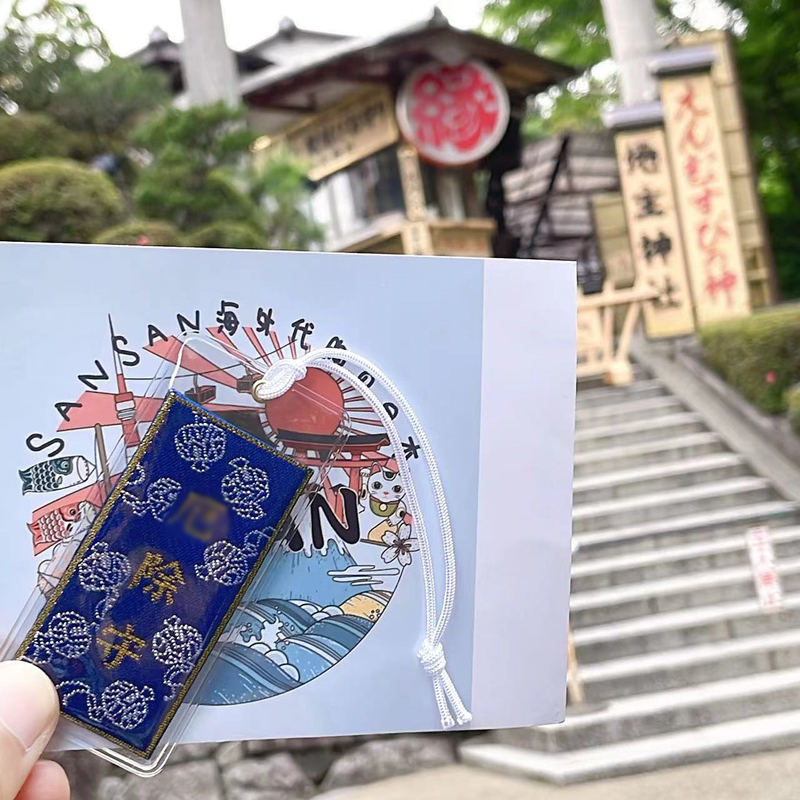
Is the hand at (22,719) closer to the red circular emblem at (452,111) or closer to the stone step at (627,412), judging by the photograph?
the stone step at (627,412)

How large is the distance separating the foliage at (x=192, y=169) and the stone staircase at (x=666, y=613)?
11.1 feet

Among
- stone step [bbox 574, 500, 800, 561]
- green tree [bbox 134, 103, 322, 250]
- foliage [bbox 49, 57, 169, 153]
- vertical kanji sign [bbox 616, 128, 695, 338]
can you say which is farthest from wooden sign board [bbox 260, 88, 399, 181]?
stone step [bbox 574, 500, 800, 561]

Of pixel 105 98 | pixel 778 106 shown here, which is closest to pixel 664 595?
pixel 105 98

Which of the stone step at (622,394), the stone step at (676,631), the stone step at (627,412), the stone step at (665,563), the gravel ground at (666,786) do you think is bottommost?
the gravel ground at (666,786)

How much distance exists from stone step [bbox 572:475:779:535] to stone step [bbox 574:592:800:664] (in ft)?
2.99

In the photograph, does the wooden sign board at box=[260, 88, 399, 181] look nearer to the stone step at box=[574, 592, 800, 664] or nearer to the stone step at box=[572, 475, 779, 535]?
the stone step at box=[572, 475, 779, 535]

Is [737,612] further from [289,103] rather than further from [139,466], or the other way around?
[289,103]

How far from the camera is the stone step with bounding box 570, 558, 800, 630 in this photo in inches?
215

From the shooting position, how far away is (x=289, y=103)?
10461 mm

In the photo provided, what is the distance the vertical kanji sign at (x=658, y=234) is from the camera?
26.9 feet

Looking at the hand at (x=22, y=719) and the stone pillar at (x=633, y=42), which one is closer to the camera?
the hand at (x=22, y=719)

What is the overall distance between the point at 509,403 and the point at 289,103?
10.1m

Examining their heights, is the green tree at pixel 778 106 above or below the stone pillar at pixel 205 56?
below

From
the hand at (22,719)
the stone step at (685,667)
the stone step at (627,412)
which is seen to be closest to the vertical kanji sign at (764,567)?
the stone step at (685,667)
